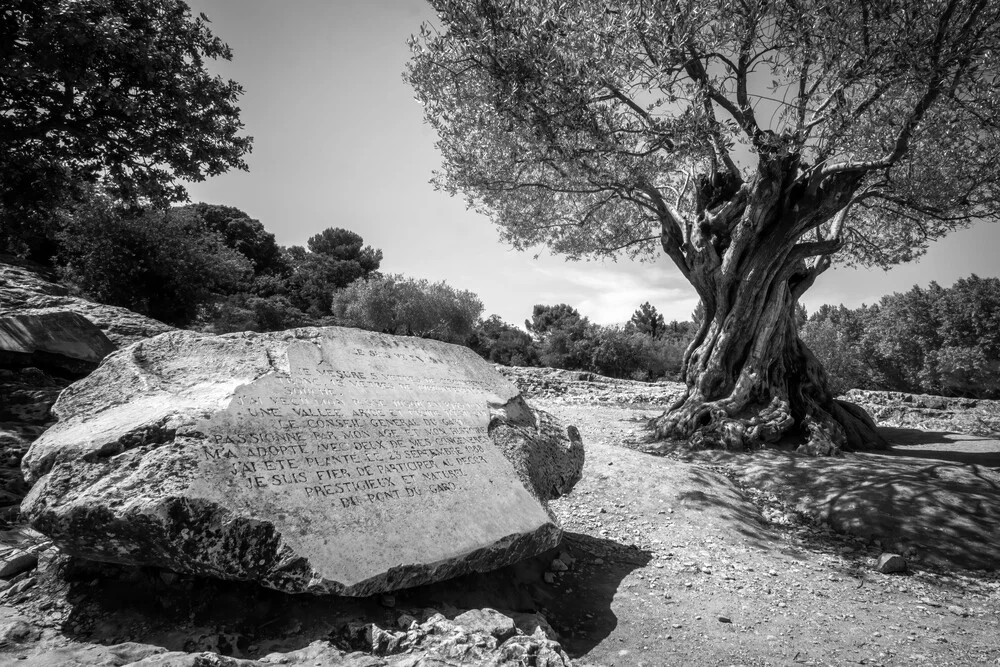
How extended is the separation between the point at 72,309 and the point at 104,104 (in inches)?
148

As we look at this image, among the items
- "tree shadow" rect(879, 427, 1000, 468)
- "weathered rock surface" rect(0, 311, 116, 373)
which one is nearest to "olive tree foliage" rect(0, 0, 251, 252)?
"weathered rock surface" rect(0, 311, 116, 373)

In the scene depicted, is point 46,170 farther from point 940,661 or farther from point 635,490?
point 940,661

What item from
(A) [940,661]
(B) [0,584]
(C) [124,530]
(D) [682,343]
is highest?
(D) [682,343]

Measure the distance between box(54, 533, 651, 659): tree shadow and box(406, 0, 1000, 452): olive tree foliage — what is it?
7030mm

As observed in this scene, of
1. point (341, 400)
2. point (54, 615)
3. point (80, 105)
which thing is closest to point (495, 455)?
point (341, 400)

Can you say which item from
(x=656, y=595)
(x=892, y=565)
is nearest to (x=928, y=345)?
(x=892, y=565)

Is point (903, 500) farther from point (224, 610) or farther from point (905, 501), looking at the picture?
point (224, 610)

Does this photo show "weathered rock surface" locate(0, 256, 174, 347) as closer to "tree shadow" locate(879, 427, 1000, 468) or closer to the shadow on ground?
the shadow on ground

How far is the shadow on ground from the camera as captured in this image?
17.8 ft

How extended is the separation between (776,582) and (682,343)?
41059 mm

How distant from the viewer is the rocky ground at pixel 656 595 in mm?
2672

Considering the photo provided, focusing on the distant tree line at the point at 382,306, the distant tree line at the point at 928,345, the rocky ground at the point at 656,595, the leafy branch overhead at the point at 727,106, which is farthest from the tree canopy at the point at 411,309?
the rocky ground at the point at 656,595

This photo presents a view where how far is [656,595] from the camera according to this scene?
4336mm

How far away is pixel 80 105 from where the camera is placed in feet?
28.0
